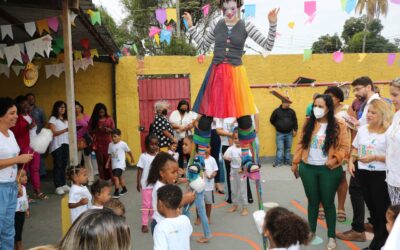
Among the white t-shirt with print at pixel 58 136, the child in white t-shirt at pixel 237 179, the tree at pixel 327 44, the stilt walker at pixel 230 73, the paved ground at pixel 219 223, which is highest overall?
the tree at pixel 327 44

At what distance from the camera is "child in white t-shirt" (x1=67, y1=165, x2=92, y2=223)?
344 cm

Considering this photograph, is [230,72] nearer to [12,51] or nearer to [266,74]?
[12,51]

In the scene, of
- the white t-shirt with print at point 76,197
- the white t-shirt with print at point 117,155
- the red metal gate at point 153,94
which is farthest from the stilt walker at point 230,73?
the red metal gate at point 153,94

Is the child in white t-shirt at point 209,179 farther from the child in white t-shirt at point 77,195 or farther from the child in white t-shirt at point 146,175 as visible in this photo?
the child in white t-shirt at point 77,195

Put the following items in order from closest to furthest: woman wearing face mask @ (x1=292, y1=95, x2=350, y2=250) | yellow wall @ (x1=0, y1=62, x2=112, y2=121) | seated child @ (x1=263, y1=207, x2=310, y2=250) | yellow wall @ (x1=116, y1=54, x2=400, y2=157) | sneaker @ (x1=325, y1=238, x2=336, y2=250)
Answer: seated child @ (x1=263, y1=207, x2=310, y2=250), woman wearing face mask @ (x1=292, y1=95, x2=350, y2=250), sneaker @ (x1=325, y1=238, x2=336, y2=250), yellow wall @ (x1=0, y1=62, x2=112, y2=121), yellow wall @ (x1=116, y1=54, x2=400, y2=157)

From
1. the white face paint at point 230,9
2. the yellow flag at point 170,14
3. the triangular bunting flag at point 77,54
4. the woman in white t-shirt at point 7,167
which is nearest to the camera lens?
the woman in white t-shirt at point 7,167

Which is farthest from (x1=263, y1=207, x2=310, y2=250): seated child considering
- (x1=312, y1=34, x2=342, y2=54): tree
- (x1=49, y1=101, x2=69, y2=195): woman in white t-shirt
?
(x1=312, y1=34, x2=342, y2=54): tree

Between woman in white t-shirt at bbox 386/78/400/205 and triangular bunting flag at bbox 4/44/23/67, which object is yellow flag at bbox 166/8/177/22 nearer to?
triangular bunting flag at bbox 4/44/23/67

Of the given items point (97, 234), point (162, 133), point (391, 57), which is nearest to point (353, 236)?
point (162, 133)

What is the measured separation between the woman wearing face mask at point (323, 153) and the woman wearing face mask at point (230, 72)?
788 mm

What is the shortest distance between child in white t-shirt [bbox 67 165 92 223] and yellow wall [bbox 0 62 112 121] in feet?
14.8

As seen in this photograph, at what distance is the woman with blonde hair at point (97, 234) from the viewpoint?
3.76ft

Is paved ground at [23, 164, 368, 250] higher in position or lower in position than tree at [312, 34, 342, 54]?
lower

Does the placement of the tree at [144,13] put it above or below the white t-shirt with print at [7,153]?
above
